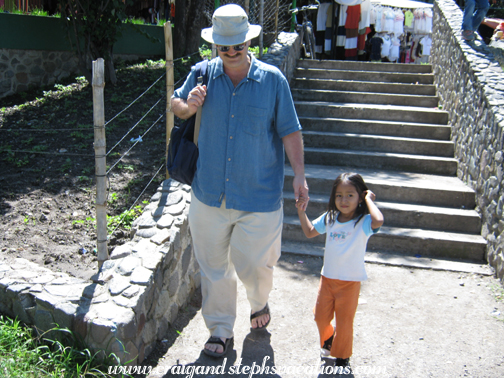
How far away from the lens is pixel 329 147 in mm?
6770

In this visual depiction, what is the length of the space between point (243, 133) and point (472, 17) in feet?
18.7

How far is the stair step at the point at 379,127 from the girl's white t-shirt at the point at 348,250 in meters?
4.09

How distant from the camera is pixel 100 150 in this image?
3.28 metres

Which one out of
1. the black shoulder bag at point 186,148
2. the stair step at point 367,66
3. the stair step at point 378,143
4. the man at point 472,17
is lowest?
the stair step at point 378,143

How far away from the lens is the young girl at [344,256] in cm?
291

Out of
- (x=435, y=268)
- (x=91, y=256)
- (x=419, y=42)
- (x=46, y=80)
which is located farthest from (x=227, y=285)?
(x=419, y=42)

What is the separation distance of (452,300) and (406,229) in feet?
4.04

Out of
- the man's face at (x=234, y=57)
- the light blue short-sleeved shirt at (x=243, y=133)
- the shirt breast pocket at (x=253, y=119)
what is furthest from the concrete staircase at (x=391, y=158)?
the man's face at (x=234, y=57)

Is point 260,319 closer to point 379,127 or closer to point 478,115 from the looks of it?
point 478,115

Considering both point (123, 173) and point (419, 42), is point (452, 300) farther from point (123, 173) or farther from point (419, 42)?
point (419, 42)

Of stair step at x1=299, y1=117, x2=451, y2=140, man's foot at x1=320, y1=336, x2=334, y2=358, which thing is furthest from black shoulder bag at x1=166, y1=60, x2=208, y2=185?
stair step at x1=299, y1=117, x2=451, y2=140

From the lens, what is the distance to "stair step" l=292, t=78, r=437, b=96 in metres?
7.83

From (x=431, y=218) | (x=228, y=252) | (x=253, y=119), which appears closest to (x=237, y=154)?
(x=253, y=119)

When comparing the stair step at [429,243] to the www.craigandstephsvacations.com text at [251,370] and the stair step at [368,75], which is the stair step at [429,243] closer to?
the www.craigandstephsvacations.com text at [251,370]
